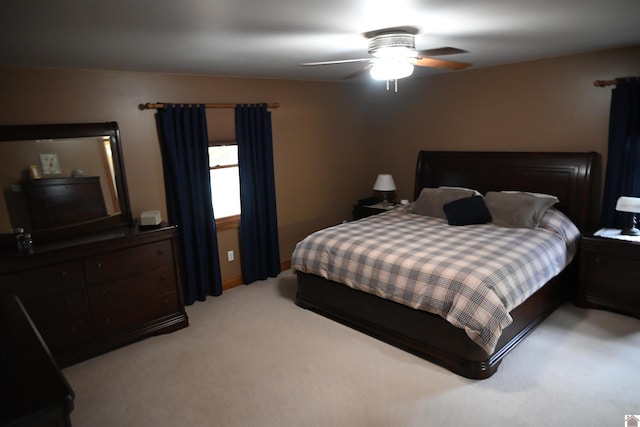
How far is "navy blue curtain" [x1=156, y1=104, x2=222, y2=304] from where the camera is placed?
155 inches

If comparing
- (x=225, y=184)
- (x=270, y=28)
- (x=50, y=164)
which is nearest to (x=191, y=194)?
(x=225, y=184)

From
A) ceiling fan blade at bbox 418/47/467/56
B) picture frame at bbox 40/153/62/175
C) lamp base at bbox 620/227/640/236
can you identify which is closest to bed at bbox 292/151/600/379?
lamp base at bbox 620/227/640/236

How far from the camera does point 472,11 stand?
Result: 2107mm

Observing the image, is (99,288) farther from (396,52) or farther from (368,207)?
(368,207)

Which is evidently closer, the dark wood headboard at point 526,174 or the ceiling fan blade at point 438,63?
the ceiling fan blade at point 438,63

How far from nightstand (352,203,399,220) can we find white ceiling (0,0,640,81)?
2.27m

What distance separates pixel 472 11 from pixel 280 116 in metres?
2.99

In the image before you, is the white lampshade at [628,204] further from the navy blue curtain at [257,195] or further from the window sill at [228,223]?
the window sill at [228,223]

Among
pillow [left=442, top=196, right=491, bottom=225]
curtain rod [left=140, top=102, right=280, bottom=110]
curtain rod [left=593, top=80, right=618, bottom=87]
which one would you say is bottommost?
pillow [left=442, top=196, right=491, bottom=225]

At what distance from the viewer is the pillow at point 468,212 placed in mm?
4062

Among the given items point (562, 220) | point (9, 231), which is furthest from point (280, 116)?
point (562, 220)

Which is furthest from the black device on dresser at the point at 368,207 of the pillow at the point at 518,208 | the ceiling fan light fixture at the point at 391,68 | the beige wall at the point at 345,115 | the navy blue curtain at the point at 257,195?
the ceiling fan light fixture at the point at 391,68

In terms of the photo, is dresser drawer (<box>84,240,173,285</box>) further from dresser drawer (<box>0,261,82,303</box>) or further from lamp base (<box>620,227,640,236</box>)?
lamp base (<box>620,227,640,236</box>)

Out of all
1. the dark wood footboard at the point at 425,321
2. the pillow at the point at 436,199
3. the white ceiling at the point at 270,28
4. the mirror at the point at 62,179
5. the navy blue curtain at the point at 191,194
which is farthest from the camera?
the pillow at the point at 436,199
